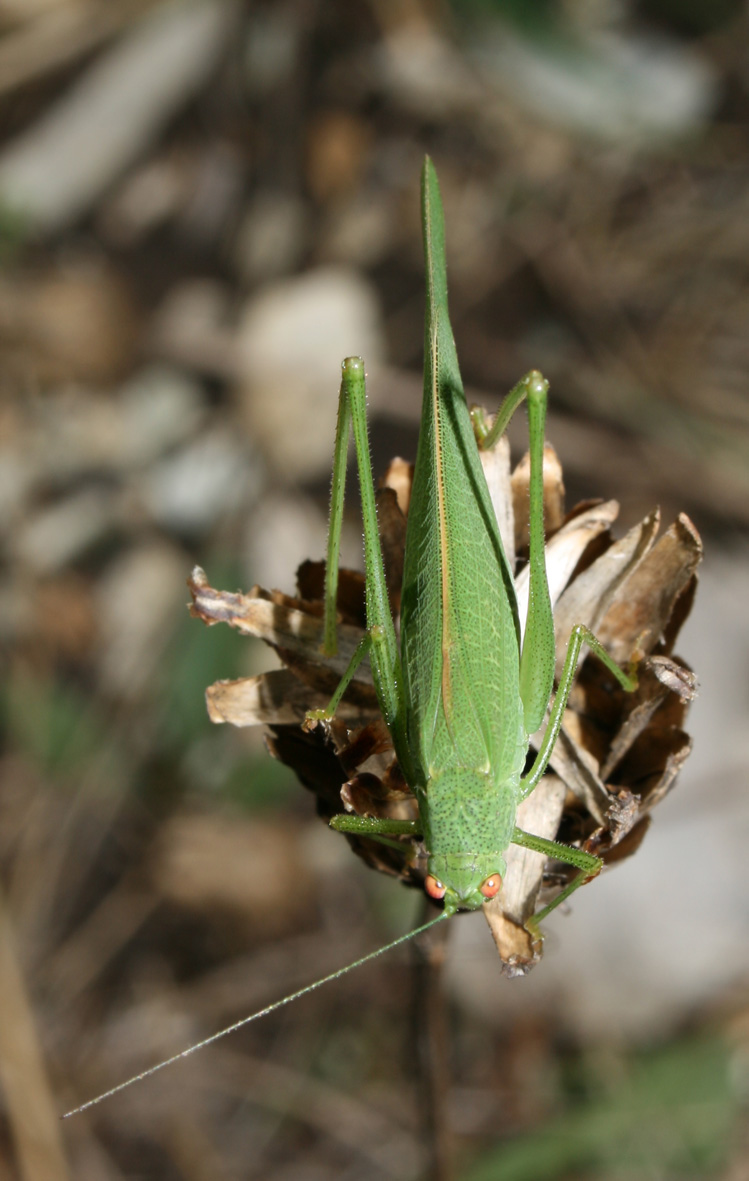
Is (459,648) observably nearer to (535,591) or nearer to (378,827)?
(535,591)

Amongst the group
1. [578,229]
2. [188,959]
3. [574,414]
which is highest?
[578,229]

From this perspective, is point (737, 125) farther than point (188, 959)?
Yes

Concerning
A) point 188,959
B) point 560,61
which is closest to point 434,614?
point 188,959

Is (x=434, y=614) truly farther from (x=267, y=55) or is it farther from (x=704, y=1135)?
(x=267, y=55)

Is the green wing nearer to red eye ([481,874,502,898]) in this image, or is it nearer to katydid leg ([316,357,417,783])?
katydid leg ([316,357,417,783])

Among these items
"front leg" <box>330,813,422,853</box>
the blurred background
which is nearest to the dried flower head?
"front leg" <box>330,813,422,853</box>

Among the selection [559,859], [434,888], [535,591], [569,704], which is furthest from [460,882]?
[535,591]
